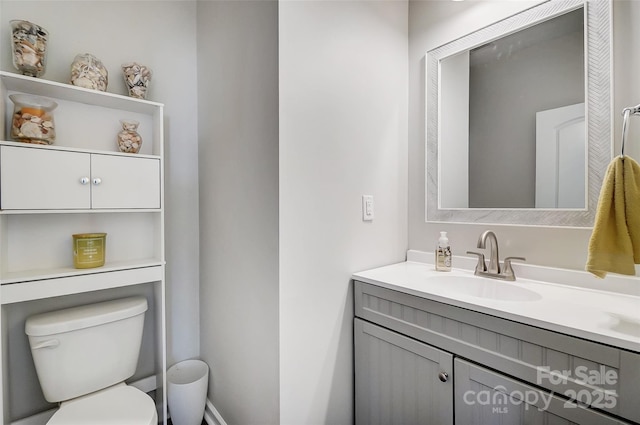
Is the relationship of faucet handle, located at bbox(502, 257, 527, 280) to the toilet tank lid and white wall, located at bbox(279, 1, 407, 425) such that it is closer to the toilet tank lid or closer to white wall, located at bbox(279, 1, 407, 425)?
white wall, located at bbox(279, 1, 407, 425)

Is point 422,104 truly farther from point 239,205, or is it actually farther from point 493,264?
point 239,205

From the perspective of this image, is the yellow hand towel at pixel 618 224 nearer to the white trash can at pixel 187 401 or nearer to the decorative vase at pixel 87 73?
the white trash can at pixel 187 401

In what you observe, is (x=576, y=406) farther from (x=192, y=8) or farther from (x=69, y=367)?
(x=192, y=8)

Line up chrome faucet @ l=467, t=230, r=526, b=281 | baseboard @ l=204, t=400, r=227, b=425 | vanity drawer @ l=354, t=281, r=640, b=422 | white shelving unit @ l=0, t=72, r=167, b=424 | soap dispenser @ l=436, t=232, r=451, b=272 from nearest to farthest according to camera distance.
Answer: vanity drawer @ l=354, t=281, r=640, b=422, white shelving unit @ l=0, t=72, r=167, b=424, chrome faucet @ l=467, t=230, r=526, b=281, soap dispenser @ l=436, t=232, r=451, b=272, baseboard @ l=204, t=400, r=227, b=425

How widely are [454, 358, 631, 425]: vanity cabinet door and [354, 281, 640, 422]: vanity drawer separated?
2 cm

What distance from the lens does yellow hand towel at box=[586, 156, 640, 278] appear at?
2.78 ft

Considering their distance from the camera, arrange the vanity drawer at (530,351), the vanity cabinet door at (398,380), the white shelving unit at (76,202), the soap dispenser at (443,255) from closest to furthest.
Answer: the vanity drawer at (530,351)
the vanity cabinet door at (398,380)
the white shelving unit at (76,202)
the soap dispenser at (443,255)

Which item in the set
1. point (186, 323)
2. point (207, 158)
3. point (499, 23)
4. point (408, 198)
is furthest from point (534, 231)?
point (186, 323)

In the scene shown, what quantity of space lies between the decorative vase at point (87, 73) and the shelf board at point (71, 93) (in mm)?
43

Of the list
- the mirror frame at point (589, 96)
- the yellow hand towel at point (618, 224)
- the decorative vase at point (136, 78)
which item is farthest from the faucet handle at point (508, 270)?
the decorative vase at point (136, 78)

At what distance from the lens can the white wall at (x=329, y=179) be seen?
3.73 ft

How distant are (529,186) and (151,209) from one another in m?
1.75

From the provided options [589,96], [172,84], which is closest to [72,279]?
[172,84]

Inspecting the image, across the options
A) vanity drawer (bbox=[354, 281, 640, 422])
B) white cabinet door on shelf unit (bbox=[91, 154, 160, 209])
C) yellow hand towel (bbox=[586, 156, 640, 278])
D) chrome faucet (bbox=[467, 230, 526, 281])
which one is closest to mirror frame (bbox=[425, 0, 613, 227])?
chrome faucet (bbox=[467, 230, 526, 281])
